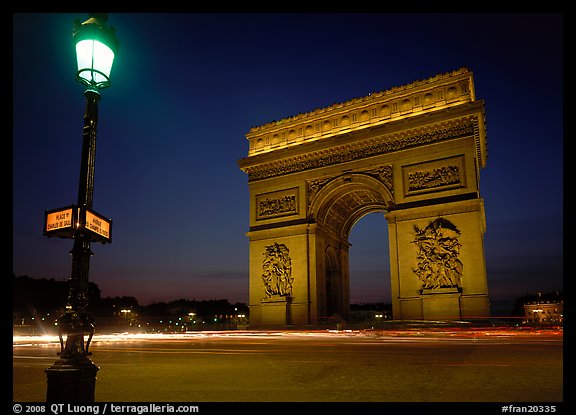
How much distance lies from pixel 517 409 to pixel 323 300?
22999 mm

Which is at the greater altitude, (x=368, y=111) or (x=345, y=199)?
(x=368, y=111)

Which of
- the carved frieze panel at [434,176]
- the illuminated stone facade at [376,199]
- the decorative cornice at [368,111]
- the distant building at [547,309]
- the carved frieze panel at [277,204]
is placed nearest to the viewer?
the illuminated stone facade at [376,199]

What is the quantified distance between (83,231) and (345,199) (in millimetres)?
24631

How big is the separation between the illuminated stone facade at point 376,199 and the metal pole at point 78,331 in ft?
62.2

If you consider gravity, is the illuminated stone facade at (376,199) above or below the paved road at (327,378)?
above

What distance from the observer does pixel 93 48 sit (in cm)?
496

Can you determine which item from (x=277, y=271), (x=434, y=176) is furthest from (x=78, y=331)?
(x=277, y=271)

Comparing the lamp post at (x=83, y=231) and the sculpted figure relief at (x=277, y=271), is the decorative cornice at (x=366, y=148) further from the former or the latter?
the lamp post at (x=83, y=231)

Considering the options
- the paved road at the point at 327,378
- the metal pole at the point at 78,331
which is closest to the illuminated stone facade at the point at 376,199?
the paved road at the point at 327,378

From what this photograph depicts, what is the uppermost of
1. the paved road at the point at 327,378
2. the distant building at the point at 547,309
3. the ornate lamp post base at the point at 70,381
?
the ornate lamp post base at the point at 70,381

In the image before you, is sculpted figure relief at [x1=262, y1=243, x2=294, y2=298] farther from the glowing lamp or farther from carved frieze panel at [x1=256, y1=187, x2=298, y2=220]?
the glowing lamp

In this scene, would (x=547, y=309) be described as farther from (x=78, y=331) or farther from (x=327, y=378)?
(x=78, y=331)

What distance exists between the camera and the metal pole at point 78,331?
13.8 ft

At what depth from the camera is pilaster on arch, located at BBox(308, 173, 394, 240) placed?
2556 centimetres
